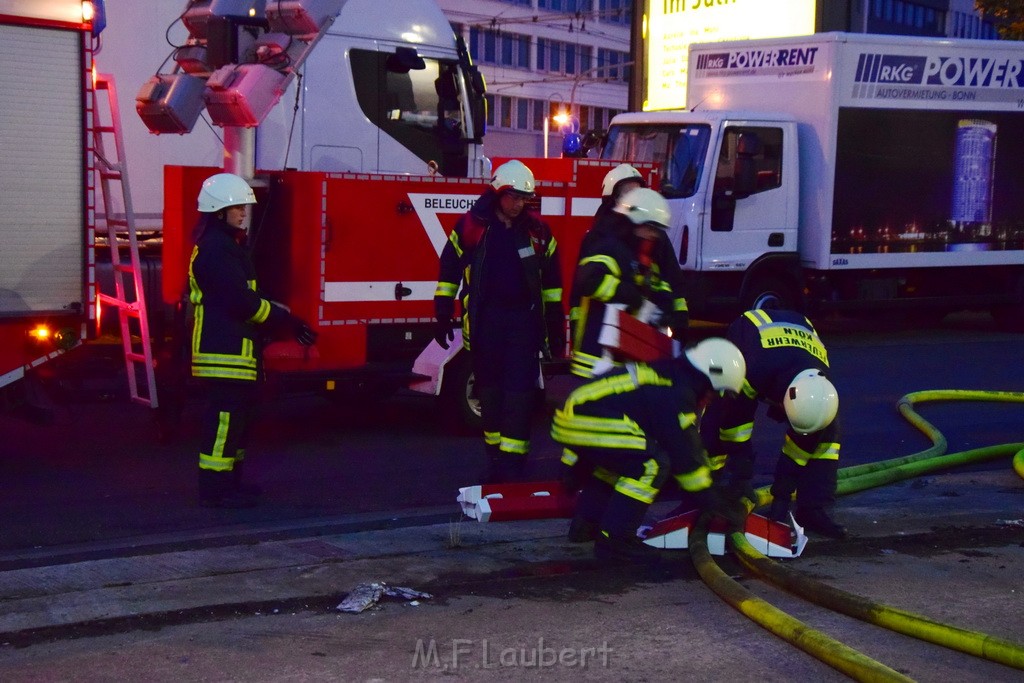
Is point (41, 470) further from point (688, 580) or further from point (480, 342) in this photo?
point (688, 580)

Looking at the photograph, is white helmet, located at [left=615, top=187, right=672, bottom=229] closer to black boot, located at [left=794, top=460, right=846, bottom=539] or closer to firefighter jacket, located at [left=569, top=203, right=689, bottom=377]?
firefighter jacket, located at [left=569, top=203, right=689, bottom=377]

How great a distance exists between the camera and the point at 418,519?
7.00m

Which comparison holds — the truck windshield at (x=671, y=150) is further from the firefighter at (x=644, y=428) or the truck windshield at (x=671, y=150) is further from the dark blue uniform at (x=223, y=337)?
the firefighter at (x=644, y=428)

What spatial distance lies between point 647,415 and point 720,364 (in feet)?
1.26

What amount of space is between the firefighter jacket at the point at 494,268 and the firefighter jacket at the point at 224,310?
106cm

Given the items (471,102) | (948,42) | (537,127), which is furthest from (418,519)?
(537,127)

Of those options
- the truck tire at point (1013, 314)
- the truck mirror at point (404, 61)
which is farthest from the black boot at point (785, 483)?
the truck tire at point (1013, 314)

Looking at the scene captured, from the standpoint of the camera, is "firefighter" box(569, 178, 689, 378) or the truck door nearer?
"firefighter" box(569, 178, 689, 378)

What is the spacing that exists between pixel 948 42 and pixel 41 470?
11.6m

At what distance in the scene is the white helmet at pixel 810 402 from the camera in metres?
6.25

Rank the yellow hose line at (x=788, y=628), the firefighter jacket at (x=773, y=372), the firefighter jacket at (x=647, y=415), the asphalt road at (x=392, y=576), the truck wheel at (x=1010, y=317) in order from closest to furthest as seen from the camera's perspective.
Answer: the yellow hose line at (x=788, y=628) → the asphalt road at (x=392, y=576) → the firefighter jacket at (x=647, y=415) → the firefighter jacket at (x=773, y=372) → the truck wheel at (x=1010, y=317)

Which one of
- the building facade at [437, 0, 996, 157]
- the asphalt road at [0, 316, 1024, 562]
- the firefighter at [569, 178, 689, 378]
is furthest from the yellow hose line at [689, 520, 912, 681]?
the building facade at [437, 0, 996, 157]

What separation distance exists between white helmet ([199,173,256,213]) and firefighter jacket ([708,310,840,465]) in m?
2.64

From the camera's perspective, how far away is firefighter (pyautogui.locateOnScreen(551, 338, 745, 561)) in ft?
19.1
